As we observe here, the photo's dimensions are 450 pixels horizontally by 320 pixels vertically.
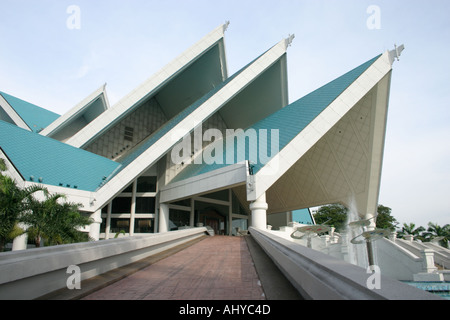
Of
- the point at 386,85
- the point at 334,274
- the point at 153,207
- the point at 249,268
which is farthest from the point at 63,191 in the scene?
the point at 386,85

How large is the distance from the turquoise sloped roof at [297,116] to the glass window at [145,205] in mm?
2685

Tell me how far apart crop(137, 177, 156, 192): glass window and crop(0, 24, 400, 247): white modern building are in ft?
0.26

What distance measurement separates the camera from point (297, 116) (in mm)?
19469

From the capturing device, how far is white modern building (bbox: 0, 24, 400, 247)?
16781 millimetres

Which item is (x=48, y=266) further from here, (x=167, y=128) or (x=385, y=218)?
(x=385, y=218)

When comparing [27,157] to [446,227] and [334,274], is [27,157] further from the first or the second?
[446,227]

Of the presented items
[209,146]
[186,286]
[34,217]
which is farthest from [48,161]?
[186,286]

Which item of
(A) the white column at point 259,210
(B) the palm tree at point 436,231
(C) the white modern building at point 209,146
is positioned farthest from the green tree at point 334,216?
(A) the white column at point 259,210

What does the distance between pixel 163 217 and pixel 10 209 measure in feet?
46.0

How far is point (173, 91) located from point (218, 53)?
5821 millimetres

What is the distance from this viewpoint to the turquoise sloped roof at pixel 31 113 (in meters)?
A: 25.1
